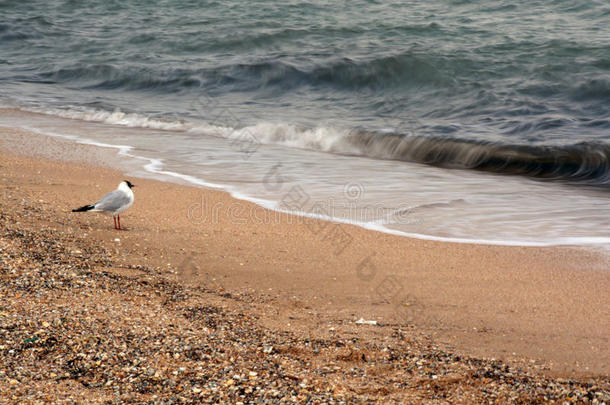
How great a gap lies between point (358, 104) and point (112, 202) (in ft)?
27.0

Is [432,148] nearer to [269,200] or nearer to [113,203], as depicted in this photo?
[269,200]

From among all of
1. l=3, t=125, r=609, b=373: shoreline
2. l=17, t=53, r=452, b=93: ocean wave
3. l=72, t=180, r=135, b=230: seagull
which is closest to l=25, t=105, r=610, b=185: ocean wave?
l=17, t=53, r=452, b=93: ocean wave

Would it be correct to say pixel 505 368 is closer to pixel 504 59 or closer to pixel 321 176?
pixel 321 176

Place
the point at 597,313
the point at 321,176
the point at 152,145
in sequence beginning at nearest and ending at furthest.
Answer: the point at 597,313, the point at 321,176, the point at 152,145

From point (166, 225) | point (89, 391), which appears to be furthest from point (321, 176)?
point (89, 391)

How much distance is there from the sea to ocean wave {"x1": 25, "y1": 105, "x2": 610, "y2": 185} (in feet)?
0.10

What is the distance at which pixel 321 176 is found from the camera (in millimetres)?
6973

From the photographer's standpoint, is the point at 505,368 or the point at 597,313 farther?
the point at 597,313

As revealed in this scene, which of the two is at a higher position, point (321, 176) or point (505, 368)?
point (505, 368)

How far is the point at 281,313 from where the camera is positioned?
342 centimetres

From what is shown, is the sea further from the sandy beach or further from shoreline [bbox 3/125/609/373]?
the sandy beach

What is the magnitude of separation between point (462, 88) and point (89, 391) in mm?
10664

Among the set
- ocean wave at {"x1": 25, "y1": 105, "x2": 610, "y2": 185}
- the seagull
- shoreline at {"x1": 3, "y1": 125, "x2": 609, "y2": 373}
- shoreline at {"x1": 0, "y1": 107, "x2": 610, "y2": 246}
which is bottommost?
ocean wave at {"x1": 25, "y1": 105, "x2": 610, "y2": 185}

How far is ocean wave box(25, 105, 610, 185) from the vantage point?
8031 millimetres
